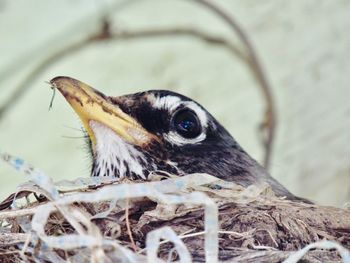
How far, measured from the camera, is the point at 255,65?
438 cm

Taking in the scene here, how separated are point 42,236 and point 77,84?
0.59 m

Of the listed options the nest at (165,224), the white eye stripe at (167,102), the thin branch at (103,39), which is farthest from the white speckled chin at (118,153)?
the thin branch at (103,39)

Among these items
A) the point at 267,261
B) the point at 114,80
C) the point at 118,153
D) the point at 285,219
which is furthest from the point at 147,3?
the point at 267,261

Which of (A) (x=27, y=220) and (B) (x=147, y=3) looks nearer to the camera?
(A) (x=27, y=220)

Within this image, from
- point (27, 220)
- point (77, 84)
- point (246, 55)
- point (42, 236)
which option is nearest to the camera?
point (42, 236)

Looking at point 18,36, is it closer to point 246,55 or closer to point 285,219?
point 246,55

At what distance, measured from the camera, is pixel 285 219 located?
2.70 m

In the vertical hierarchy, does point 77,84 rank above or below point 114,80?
below

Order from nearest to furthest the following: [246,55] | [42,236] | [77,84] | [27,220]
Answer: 1. [42,236]
2. [27,220]
3. [77,84]
4. [246,55]

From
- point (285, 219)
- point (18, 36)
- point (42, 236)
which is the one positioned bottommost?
point (42, 236)

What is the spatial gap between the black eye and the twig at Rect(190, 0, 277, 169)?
866mm

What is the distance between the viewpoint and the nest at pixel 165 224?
93.7 inches

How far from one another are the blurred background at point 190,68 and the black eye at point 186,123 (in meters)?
1.18

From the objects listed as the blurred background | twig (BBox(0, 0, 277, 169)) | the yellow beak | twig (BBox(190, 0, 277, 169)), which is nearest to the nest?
the yellow beak
